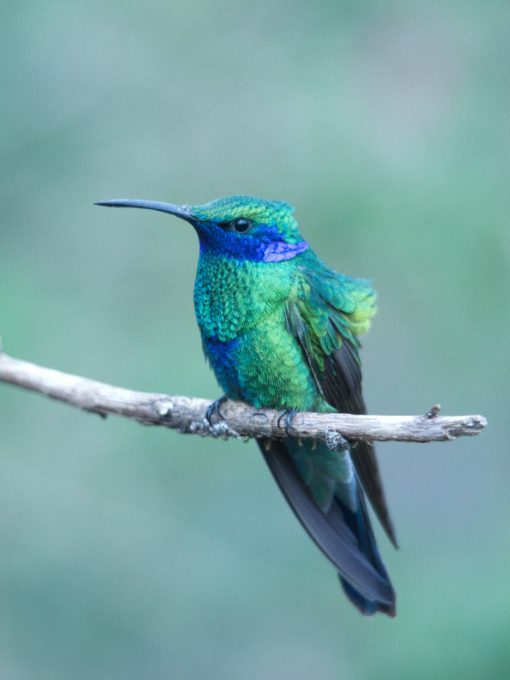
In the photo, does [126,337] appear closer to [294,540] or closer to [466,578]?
[294,540]

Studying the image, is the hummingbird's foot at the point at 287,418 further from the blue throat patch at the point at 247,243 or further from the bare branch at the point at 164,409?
the blue throat patch at the point at 247,243

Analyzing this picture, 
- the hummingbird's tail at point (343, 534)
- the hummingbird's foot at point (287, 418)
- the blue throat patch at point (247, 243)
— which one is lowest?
the hummingbird's tail at point (343, 534)

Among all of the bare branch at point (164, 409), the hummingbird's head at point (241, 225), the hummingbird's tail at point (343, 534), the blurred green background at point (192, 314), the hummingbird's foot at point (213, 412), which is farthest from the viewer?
the blurred green background at point (192, 314)

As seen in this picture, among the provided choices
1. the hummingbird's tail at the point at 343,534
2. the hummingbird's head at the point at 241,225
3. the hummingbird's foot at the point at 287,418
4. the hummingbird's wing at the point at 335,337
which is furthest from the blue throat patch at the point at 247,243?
the hummingbird's tail at the point at 343,534

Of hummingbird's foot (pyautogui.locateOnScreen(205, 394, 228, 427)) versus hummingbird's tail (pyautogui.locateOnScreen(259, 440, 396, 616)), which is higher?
hummingbird's foot (pyautogui.locateOnScreen(205, 394, 228, 427))

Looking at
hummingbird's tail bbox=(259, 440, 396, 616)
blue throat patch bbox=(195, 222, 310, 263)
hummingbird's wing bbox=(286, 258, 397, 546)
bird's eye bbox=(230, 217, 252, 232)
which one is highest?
bird's eye bbox=(230, 217, 252, 232)

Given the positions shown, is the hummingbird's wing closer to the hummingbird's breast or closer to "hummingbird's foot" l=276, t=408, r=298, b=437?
the hummingbird's breast

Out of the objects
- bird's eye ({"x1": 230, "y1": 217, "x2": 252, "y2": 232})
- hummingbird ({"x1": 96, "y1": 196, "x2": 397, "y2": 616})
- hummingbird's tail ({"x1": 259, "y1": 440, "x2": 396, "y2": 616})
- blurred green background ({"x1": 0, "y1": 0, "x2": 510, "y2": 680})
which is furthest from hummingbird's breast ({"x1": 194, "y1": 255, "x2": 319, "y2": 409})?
blurred green background ({"x1": 0, "y1": 0, "x2": 510, "y2": 680})

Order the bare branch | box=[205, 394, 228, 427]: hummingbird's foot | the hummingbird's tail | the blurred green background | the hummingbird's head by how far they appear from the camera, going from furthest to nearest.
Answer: the blurred green background, the hummingbird's tail, box=[205, 394, 228, 427]: hummingbird's foot, the hummingbird's head, the bare branch
